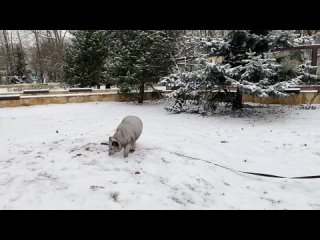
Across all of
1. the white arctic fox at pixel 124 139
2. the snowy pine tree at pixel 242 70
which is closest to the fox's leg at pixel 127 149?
the white arctic fox at pixel 124 139

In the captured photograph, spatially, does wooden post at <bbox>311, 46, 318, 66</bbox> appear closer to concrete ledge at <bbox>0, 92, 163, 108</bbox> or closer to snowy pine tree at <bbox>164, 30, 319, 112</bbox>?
snowy pine tree at <bbox>164, 30, 319, 112</bbox>

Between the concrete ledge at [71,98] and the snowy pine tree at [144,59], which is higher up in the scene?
the snowy pine tree at [144,59]

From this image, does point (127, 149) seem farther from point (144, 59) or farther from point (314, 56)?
point (314, 56)

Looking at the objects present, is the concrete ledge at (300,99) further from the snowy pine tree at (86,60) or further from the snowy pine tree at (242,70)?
the snowy pine tree at (86,60)

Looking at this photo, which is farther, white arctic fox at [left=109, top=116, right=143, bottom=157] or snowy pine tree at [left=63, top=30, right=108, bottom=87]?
snowy pine tree at [left=63, top=30, right=108, bottom=87]

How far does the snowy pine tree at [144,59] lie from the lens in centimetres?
1404

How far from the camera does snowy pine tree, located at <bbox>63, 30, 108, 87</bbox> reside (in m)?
21.5

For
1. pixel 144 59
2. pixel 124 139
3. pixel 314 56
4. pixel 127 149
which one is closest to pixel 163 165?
pixel 127 149

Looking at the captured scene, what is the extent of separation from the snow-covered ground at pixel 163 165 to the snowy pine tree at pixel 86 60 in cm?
1181

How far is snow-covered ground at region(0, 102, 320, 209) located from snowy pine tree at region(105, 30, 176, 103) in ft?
14.6

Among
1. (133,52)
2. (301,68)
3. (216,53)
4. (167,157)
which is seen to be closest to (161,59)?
(133,52)

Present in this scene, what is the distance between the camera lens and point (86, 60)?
21.8 metres

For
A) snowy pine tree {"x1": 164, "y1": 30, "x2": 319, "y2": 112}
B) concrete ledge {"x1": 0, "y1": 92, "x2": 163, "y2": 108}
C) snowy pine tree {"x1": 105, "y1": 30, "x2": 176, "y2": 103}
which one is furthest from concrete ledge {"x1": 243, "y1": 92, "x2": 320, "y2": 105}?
concrete ledge {"x1": 0, "y1": 92, "x2": 163, "y2": 108}
